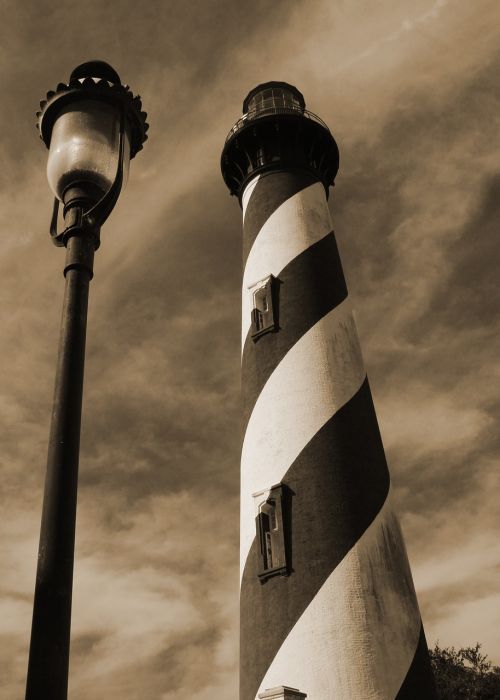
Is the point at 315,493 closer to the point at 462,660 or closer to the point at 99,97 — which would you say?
the point at 99,97

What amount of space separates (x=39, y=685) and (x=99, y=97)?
3889mm

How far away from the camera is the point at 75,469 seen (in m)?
3.84

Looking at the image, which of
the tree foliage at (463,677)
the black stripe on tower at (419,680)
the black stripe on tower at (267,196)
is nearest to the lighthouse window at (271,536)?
the black stripe on tower at (419,680)

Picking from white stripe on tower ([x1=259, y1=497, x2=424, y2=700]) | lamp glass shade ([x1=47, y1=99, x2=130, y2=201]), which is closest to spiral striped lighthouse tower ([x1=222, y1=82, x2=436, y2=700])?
white stripe on tower ([x1=259, y1=497, x2=424, y2=700])

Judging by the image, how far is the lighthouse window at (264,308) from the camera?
14734 millimetres

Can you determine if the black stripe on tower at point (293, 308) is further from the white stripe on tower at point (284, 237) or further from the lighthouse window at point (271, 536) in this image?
the lighthouse window at point (271, 536)

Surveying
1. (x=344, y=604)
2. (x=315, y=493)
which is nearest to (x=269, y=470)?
(x=315, y=493)

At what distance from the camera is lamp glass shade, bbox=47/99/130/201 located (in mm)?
4789

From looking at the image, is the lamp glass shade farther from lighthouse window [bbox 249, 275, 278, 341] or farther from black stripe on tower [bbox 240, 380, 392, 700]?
lighthouse window [bbox 249, 275, 278, 341]

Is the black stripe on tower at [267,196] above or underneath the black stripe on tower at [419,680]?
above

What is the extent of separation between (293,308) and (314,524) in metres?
4.85

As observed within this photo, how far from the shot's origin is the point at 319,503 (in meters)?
11.9

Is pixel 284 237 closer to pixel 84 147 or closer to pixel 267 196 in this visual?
pixel 267 196

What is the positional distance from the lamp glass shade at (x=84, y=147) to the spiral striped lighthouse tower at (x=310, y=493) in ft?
26.8
